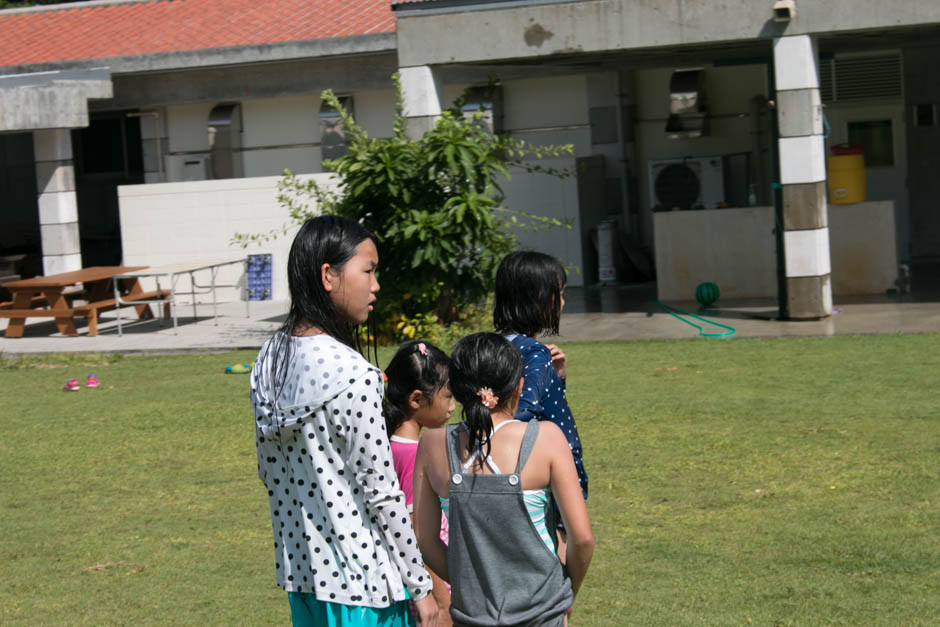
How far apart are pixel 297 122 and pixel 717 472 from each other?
1444cm

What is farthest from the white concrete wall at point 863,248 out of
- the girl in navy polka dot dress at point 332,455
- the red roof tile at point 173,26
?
the girl in navy polka dot dress at point 332,455

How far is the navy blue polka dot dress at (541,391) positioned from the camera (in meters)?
3.44

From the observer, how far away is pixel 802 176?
1305 centimetres

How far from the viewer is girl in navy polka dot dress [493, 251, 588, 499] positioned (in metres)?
3.48

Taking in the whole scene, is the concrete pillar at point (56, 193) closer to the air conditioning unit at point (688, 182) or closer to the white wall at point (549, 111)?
the white wall at point (549, 111)

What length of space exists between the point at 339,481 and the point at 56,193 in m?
17.1

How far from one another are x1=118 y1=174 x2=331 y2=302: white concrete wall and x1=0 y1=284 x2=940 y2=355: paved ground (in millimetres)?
1836

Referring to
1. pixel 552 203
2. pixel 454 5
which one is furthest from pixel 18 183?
pixel 454 5

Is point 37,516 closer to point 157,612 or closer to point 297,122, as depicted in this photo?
point 157,612

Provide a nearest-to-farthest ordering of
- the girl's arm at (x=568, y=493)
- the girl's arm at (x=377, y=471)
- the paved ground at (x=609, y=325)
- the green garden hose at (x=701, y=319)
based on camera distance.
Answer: the girl's arm at (x=377, y=471) < the girl's arm at (x=568, y=493) < the green garden hose at (x=701, y=319) < the paved ground at (x=609, y=325)

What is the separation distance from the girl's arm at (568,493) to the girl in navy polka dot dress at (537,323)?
38 centimetres

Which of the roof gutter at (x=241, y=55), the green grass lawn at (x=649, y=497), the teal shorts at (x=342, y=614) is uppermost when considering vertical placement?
the roof gutter at (x=241, y=55)

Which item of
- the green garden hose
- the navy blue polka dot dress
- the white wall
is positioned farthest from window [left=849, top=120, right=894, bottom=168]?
the navy blue polka dot dress

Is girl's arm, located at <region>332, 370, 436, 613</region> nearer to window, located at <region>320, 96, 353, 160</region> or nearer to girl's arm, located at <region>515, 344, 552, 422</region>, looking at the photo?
girl's arm, located at <region>515, 344, 552, 422</region>
